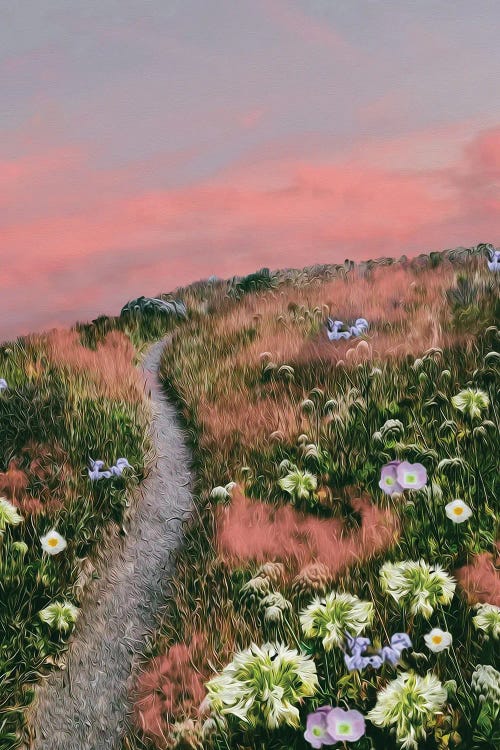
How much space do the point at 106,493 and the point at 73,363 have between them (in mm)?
3901

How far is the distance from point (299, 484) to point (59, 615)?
2.04 m

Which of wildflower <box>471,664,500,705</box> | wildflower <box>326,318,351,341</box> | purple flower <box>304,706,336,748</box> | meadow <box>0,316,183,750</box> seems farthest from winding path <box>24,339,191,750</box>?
wildflower <box>326,318,351,341</box>

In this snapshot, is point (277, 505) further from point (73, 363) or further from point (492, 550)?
point (73, 363)

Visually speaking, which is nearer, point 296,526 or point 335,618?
point 335,618

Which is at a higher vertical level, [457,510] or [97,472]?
[457,510]

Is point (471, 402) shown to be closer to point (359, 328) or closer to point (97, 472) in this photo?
point (359, 328)

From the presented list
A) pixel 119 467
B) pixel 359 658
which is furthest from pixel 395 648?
pixel 119 467

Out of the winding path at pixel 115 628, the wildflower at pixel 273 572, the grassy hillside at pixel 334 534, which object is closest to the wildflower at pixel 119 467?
the winding path at pixel 115 628

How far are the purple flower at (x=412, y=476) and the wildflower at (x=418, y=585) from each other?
104 cm

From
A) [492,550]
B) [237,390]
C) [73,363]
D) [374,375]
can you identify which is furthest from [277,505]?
[73,363]

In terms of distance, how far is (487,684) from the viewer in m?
3.79

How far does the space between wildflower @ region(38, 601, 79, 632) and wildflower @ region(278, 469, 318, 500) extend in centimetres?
183

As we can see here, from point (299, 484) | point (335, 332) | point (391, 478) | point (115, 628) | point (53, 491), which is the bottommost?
point (115, 628)

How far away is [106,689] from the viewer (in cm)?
538
